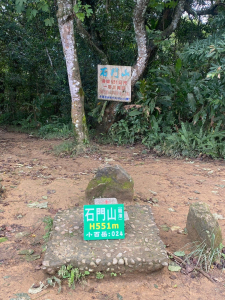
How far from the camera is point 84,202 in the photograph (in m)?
3.64

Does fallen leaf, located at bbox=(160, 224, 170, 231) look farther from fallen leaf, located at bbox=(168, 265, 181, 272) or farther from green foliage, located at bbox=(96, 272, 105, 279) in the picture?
green foliage, located at bbox=(96, 272, 105, 279)

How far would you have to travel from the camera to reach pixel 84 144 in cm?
608

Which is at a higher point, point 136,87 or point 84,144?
point 136,87

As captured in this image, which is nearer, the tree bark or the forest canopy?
the forest canopy

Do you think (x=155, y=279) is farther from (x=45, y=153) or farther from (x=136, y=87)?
(x=136, y=87)

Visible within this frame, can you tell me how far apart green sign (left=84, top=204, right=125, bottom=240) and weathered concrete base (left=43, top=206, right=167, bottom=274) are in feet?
0.18

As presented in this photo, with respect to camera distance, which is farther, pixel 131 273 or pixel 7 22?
pixel 7 22

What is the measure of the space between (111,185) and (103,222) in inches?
37.5

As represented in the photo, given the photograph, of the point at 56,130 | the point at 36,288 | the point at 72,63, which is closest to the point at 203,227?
the point at 36,288

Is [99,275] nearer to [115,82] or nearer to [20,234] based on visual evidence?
[20,234]

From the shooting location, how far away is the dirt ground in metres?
2.25

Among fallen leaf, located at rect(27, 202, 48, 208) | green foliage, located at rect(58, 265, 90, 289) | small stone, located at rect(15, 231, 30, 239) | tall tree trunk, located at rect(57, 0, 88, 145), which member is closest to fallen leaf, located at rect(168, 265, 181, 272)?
green foliage, located at rect(58, 265, 90, 289)

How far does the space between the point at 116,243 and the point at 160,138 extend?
4.09 m

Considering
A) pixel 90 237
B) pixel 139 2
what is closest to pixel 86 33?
pixel 139 2
